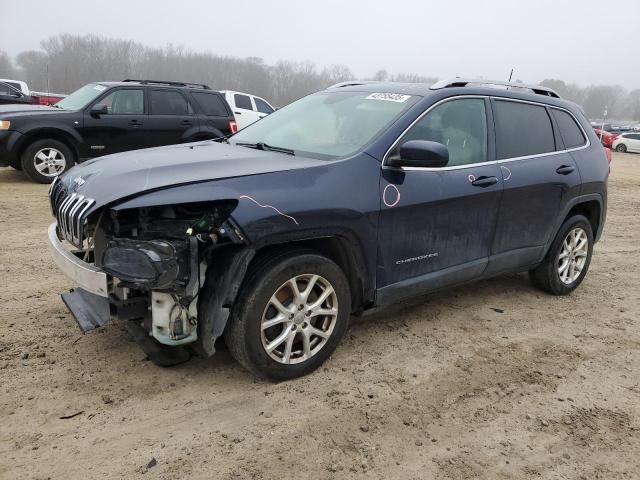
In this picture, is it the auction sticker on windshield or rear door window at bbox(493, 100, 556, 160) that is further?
rear door window at bbox(493, 100, 556, 160)

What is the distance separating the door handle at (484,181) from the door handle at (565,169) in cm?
92

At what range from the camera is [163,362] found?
3184 mm

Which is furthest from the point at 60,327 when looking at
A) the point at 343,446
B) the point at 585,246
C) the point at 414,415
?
the point at 585,246

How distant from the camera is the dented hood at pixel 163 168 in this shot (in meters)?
2.79

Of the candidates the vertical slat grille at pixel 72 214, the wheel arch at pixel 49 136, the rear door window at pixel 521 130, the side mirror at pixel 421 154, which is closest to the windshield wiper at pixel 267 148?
the side mirror at pixel 421 154

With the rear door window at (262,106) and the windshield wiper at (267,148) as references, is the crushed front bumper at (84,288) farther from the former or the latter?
the rear door window at (262,106)

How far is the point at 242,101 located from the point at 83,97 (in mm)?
6325

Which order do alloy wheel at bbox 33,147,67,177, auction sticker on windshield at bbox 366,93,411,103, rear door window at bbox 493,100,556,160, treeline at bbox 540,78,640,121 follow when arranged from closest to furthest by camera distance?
1. auction sticker on windshield at bbox 366,93,411,103
2. rear door window at bbox 493,100,556,160
3. alloy wheel at bbox 33,147,67,177
4. treeline at bbox 540,78,640,121

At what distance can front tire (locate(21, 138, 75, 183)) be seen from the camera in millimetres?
8945

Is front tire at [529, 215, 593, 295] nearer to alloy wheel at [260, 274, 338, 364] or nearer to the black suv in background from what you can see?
alloy wheel at [260, 274, 338, 364]

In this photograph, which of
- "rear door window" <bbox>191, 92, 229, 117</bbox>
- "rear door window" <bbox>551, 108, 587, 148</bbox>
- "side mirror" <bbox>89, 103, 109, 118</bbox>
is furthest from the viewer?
"rear door window" <bbox>191, 92, 229, 117</bbox>

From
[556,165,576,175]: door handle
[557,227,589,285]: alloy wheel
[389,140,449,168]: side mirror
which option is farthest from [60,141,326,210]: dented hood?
[557,227,589,285]: alloy wheel

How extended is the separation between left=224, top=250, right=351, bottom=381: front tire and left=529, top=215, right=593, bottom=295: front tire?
2.43 m

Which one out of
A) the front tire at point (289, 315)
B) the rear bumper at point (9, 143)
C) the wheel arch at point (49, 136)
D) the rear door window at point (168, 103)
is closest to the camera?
the front tire at point (289, 315)
